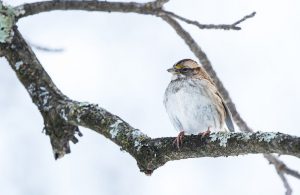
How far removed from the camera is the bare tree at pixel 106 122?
12.1 feet

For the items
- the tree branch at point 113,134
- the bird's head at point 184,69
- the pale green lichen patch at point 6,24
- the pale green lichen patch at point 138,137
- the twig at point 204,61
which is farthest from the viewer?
the bird's head at point 184,69

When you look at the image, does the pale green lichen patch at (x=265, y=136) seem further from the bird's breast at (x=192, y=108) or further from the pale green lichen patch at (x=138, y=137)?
the bird's breast at (x=192, y=108)

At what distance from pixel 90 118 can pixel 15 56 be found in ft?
2.94

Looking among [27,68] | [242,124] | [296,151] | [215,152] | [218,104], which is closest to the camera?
[296,151]

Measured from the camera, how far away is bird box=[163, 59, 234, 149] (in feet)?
23.7

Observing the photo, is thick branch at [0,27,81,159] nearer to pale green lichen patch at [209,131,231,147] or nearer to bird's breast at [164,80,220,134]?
pale green lichen patch at [209,131,231,147]

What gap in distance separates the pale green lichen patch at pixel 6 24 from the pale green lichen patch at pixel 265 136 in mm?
2151

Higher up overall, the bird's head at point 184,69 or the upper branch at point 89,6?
the bird's head at point 184,69

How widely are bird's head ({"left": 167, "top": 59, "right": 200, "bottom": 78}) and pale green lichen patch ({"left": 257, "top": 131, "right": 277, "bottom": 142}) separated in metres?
4.42

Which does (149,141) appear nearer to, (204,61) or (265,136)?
(265,136)

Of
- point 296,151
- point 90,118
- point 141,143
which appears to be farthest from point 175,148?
point 296,151

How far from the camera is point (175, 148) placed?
4.04m

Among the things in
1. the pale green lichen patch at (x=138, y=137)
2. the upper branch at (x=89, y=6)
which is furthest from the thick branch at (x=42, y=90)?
the pale green lichen patch at (x=138, y=137)

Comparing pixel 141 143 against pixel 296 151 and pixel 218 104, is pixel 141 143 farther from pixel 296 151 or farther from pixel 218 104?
pixel 218 104
